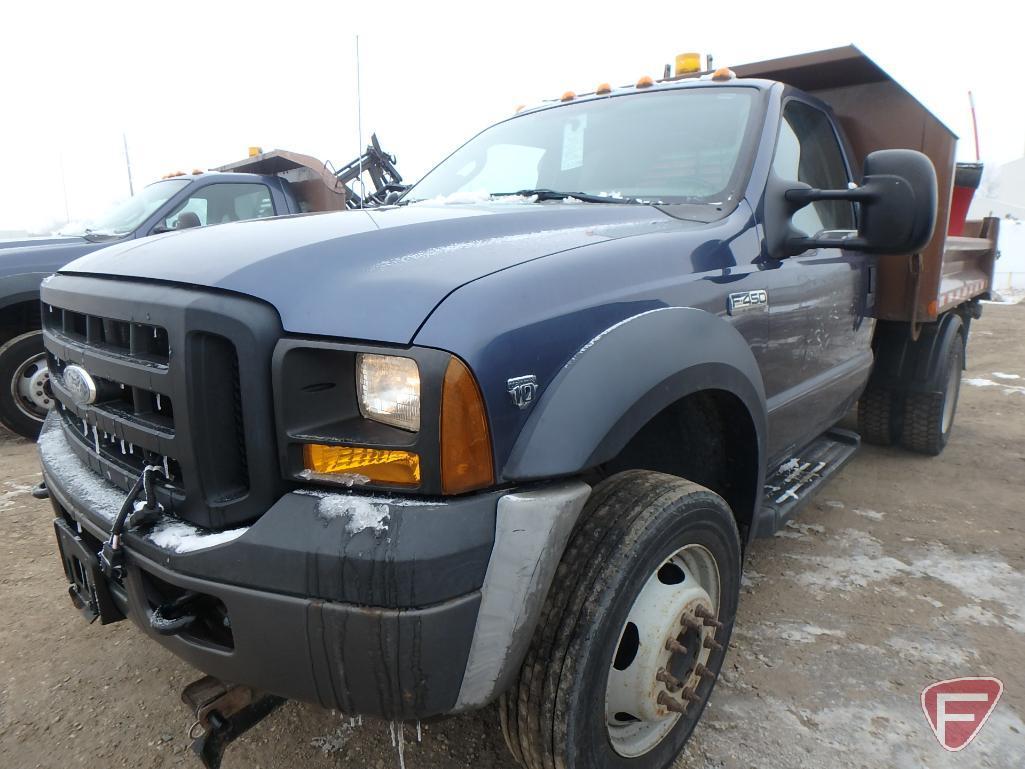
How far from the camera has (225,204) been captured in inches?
216

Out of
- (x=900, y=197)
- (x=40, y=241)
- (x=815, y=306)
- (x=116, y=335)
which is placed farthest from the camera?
(x=40, y=241)

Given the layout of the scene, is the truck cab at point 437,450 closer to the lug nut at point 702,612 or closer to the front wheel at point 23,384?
the lug nut at point 702,612

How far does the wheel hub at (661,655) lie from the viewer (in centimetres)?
169

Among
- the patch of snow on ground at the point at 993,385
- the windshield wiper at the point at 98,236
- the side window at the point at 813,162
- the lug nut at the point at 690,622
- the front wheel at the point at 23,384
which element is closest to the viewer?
the lug nut at the point at 690,622

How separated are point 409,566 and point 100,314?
1023mm

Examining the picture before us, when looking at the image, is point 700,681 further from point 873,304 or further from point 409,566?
point 873,304

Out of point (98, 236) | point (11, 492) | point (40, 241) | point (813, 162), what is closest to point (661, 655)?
point (813, 162)

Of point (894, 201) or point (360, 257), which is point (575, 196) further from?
point (360, 257)

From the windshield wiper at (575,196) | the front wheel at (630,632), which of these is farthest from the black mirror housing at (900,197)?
the front wheel at (630,632)

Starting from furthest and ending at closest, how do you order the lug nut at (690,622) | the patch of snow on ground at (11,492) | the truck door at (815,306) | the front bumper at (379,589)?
the patch of snow on ground at (11,492) → the truck door at (815,306) → the lug nut at (690,622) → the front bumper at (379,589)

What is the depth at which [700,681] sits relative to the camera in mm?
1947

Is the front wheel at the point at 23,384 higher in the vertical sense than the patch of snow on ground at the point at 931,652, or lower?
higher

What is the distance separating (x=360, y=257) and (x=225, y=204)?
179 inches

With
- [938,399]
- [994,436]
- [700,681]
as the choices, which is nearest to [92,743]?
[700,681]
